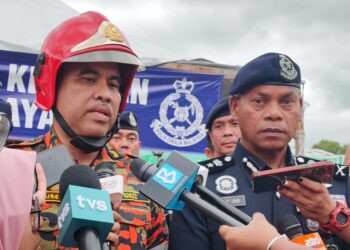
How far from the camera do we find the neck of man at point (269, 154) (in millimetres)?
2551

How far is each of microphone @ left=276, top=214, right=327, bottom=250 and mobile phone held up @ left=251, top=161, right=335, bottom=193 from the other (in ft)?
0.42

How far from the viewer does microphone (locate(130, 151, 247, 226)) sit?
154 cm

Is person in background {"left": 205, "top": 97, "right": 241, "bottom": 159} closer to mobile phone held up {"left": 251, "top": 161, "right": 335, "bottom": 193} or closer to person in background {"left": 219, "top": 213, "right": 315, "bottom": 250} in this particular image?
mobile phone held up {"left": 251, "top": 161, "right": 335, "bottom": 193}

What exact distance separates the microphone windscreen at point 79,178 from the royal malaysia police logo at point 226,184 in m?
1.01

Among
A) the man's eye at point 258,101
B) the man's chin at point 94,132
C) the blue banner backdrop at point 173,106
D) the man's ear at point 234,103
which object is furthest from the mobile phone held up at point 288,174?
the blue banner backdrop at point 173,106

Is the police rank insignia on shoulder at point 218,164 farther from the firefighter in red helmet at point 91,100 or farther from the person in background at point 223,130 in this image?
the person in background at point 223,130

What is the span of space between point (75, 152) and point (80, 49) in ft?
1.57

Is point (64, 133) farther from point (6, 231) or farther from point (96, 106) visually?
point (6, 231)

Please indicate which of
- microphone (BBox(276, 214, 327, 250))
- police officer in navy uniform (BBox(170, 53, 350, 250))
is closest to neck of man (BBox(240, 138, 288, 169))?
police officer in navy uniform (BBox(170, 53, 350, 250))

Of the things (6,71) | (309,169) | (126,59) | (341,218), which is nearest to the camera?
(309,169)

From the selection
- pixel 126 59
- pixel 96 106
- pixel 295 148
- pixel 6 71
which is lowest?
pixel 295 148

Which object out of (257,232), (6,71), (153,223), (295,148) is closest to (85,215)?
(257,232)

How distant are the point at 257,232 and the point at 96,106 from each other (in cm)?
117

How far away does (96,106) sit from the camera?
2467 millimetres
